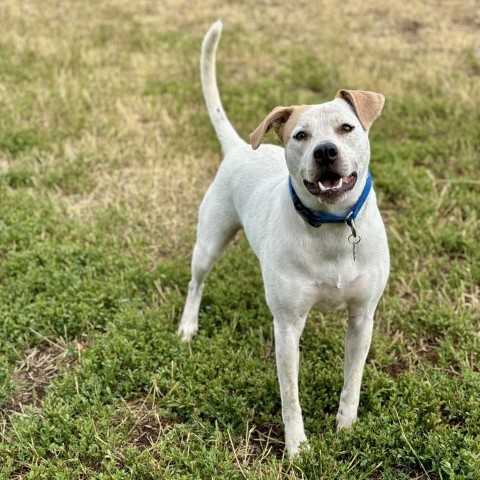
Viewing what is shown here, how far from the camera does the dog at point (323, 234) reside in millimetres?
3205

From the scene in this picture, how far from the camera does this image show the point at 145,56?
1045 centimetres

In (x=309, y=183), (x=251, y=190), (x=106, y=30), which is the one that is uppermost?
(x=309, y=183)

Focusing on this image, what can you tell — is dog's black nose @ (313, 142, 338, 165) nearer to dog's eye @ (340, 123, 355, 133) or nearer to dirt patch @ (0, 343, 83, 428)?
dog's eye @ (340, 123, 355, 133)

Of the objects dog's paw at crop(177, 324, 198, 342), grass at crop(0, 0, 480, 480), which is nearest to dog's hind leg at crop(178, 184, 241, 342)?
dog's paw at crop(177, 324, 198, 342)

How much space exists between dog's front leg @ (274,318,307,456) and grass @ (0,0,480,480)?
0.41 ft

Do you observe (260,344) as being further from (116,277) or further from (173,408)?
(116,277)

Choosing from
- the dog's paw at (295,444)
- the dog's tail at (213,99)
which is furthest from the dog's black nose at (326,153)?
the dog's tail at (213,99)

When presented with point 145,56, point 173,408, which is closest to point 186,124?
point 145,56

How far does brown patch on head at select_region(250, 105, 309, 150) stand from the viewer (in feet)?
11.2

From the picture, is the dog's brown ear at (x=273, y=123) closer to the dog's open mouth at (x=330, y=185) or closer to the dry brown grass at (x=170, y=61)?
the dog's open mouth at (x=330, y=185)

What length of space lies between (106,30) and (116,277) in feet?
26.3

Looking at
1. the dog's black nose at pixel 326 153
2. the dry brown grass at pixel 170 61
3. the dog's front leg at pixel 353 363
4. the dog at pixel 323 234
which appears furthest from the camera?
the dry brown grass at pixel 170 61

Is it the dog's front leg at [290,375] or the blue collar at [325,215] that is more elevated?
the blue collar at [325,215]

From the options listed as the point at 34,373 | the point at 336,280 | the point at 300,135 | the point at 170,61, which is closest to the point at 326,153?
the point at 300,135
